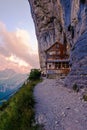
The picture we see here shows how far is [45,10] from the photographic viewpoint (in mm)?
67000

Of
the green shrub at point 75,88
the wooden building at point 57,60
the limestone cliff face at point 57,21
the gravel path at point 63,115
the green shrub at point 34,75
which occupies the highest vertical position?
the limestone cliff face at point 57,21

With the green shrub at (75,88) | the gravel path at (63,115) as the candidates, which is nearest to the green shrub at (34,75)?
the green shrub at (75,88)

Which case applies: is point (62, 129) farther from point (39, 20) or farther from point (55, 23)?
point (39, 20)

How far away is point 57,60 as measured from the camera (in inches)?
2295

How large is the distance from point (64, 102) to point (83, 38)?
8465 mm

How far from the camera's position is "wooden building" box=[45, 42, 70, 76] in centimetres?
5501

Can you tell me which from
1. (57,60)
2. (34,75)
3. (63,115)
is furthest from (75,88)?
(57,60)

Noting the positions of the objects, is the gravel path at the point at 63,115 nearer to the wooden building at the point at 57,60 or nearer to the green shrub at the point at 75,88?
the green shrub at the point at 75,88

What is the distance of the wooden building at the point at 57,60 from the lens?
55.0m

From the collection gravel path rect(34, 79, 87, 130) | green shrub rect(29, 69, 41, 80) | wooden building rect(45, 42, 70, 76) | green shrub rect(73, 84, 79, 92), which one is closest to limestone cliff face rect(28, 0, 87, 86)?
green shrub rect(73, 84, 79, 92)

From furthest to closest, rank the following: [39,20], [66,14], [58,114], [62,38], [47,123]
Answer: [39,20], [62,38], [66,14], [58,114], [47,123]

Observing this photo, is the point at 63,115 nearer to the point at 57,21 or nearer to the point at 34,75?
the point at 34,75

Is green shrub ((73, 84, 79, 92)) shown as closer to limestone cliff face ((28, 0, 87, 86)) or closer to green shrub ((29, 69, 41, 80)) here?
limestone cliff face ((28, 0, 87, 86))

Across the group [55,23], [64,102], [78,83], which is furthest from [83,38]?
[55,23]
